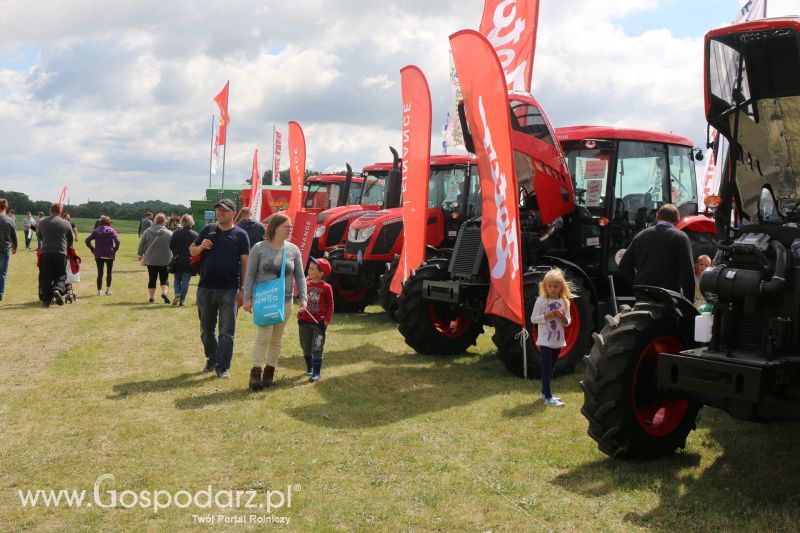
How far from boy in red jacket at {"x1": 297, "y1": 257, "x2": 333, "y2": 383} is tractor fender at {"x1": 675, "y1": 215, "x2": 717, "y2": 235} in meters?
4.14

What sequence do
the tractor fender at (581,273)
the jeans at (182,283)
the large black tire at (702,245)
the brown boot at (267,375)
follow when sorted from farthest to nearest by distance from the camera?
1. the jeans at (182,283)
2. the large black tire at (702,245)
3. the tractor fender at (581,273)
4. the brown boot at (267,375)

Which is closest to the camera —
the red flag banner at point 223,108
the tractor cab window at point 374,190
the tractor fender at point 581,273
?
the tractor fender at point 581,273

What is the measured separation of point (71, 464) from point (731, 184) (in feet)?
15.6

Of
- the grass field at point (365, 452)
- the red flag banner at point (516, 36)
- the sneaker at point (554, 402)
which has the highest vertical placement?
the red flag banner at point (516, 36)

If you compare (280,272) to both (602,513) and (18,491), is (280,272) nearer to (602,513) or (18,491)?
(18,491)

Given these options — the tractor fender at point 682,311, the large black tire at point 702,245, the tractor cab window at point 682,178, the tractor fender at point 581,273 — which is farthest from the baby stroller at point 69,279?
the tractor fender at point 682,311

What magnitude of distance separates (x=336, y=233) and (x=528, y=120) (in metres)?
7.16

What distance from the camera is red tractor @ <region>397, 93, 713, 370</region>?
27.3ft

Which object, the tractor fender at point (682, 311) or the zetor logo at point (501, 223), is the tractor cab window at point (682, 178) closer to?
the zetor logo at point (501, 223)

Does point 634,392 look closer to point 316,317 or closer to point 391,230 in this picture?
point 316,317

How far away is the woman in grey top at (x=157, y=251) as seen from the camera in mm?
13984

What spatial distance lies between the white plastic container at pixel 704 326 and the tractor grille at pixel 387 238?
822 centimetres

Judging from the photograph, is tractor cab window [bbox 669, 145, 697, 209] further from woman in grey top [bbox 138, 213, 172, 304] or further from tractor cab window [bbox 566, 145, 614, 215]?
woman in grey top [bbox 138, 213, 172, 304]

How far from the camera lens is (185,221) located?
41.8 ft
